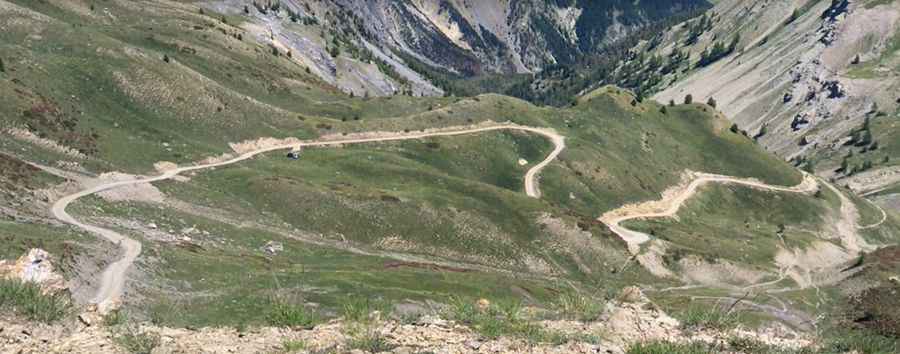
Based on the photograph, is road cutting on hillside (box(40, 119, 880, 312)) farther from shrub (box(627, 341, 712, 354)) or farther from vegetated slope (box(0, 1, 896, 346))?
shrub (box(627, 341, 712, 354))

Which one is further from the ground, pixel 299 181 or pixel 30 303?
pixel 299 181

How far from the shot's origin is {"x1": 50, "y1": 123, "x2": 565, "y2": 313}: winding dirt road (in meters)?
45.3

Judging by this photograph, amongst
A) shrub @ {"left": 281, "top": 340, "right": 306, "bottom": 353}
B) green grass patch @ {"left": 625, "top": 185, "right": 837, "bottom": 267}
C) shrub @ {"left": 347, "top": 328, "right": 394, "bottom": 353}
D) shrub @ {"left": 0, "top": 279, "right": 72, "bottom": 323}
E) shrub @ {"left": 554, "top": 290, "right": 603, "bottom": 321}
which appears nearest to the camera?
shrub @ {"left": 347, "top": 328, "right": 394, "bottom": 353}

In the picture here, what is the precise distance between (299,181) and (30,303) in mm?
84093

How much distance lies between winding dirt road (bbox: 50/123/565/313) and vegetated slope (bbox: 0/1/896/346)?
146cm

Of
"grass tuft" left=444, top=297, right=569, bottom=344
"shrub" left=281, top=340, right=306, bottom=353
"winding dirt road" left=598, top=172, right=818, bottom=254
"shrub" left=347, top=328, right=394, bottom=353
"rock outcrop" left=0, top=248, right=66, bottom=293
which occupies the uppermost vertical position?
"winding dirt road" left=598, top=172, right=818, bottom=254

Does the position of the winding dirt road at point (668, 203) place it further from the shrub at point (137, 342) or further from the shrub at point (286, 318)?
the shrub at point (137, 342)

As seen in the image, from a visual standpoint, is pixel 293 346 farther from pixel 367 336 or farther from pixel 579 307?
pixel 579 307

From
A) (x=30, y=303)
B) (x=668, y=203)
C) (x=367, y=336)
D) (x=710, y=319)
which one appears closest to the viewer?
(x=367, y=336)

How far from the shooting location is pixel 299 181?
99188 millimetres

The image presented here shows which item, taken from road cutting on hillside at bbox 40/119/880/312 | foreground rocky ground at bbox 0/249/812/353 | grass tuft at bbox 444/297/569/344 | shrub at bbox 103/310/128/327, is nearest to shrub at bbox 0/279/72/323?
foreground rocky ground at bbox 0/249/812/353

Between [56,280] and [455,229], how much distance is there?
77.5 meters

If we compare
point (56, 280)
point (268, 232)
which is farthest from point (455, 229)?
point (56, 280)

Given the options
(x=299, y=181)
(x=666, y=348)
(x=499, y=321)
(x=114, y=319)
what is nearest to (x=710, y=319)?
(x=666, y=348)
